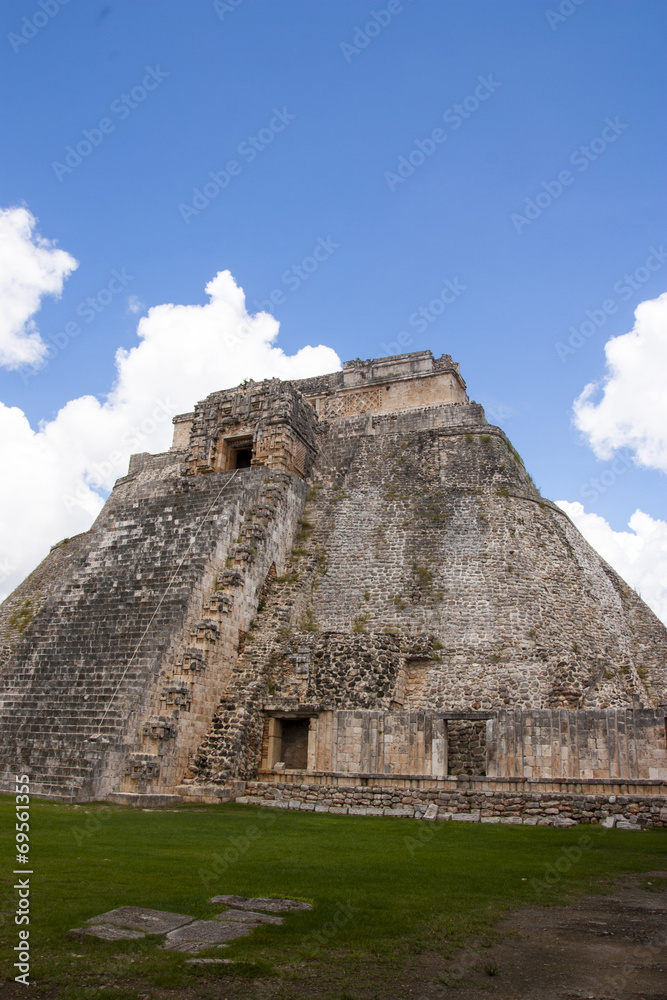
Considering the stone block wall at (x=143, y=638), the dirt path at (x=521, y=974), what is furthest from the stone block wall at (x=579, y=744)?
the dirt path at (x=521, y=974)

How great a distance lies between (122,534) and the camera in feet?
60.7

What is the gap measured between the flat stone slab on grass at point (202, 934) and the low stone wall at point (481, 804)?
23.7 feet

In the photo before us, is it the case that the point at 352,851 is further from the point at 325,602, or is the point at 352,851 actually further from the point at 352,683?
the point at 325,602

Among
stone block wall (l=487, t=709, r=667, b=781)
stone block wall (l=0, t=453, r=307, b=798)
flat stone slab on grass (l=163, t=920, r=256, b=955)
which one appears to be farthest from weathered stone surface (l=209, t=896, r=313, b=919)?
stone block wall (l=487, t=709, r=667, b=781)

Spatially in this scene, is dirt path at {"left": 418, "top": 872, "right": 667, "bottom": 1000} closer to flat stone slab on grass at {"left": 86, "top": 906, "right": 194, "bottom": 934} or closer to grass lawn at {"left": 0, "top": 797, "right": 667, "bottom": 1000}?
grass lawn at {"left": 0, "top": 797, "right": 667, "bottom": 1000}

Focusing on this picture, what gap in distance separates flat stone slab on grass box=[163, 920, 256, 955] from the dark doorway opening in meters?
10.7

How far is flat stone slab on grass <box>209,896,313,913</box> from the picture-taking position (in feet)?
16.5

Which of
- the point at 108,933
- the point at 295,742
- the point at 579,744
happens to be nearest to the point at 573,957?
the point at 108,933

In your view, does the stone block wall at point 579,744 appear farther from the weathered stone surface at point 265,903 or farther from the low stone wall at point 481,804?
the weathered stone surface at point 265,903

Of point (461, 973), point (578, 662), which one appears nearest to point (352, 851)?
point (461, 973)

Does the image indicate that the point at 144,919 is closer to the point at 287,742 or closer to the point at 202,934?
the point at 202,934

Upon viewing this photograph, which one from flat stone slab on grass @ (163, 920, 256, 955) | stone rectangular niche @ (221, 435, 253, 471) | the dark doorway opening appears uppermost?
stone rectangular niche @ (221, 435, 253, 471)

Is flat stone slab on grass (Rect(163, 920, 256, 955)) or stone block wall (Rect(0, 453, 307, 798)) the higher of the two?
stone block wall (Rect(0, 453, 307, 798))

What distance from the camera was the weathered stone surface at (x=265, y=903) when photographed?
5016 mm
